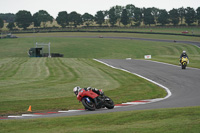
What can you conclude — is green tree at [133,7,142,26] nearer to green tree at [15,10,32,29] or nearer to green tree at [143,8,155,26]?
green tree at [143,8,155,26]

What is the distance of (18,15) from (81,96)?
171170 mm

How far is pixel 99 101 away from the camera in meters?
11.7

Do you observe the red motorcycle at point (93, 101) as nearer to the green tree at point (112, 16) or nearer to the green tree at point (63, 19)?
the green tree at point (112, 16)

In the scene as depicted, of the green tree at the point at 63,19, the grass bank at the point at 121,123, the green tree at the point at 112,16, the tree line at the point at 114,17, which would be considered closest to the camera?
the grass bank at the point at 121,123

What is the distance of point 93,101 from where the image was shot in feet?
39.0

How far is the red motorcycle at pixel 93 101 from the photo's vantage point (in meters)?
11.7

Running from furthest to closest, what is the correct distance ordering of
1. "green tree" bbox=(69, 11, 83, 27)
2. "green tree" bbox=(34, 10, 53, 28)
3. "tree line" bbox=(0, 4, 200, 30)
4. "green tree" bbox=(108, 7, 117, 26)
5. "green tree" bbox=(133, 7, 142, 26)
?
"green tree" bbox=(34, 10, 53, 28)
"green tree" bbox=(69, 11, 83, 27)
"green tree" bbox=(133, 7, 142, 26)
"green tree" bbox=(108, 7, 117, 26)
"tree line" bbox=(0, 4, 200, 30)

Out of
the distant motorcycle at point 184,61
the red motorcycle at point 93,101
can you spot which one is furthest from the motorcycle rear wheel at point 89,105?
the distant motorcycle at point 184,61

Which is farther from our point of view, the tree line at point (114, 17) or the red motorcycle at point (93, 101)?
the tree line at point (114, 17)

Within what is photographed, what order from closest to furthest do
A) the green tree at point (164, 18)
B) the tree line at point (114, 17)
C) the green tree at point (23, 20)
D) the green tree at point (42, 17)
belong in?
the green tree at point (164, 18) → the tree line at point (114, 17) → the green tree at point (23, 20) → the green tree at point (42, 17)

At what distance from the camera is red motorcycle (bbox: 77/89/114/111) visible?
38.5 ft

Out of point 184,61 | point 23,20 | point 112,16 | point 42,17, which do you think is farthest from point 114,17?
point 184,61

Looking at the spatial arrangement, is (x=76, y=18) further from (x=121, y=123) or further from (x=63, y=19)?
(x=121, y=123)

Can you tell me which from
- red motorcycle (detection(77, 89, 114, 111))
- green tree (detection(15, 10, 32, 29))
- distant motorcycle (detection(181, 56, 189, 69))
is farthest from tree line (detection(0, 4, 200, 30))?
red motorcycle (detection(77, 89, 114, 111))
